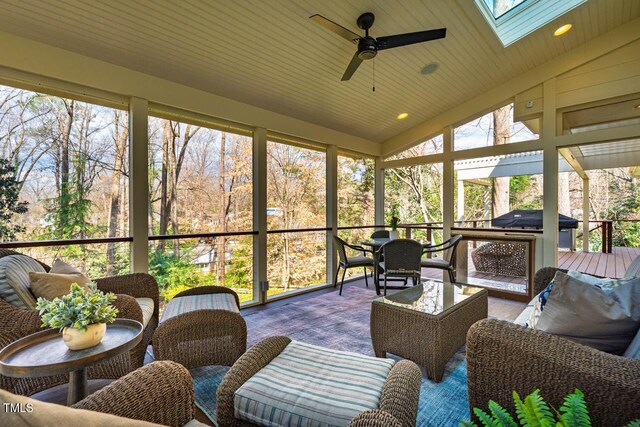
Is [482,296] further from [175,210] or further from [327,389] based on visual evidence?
[175,210]

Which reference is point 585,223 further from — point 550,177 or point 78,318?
point 78,318

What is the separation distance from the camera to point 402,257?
426 cm

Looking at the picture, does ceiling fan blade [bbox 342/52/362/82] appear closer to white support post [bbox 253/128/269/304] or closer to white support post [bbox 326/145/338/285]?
white support post [bbox 253/128/269/304]

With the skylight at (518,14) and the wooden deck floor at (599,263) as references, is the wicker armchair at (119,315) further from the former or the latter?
the wooden deck floor at (599,263)

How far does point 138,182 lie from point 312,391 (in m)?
2.91

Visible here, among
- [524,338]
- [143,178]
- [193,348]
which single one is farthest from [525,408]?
[143,178]

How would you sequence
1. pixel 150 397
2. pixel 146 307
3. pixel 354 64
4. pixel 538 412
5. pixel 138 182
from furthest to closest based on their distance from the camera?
pixel 138 182 → pixel 354 64 → pixel 146 307 → pixel 150 397 → pixel 538 412

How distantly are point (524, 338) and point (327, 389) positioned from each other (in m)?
0.86

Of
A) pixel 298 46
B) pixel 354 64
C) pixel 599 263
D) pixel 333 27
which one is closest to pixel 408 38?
pixel 354 64

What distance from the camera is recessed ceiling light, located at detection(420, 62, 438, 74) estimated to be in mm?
4002

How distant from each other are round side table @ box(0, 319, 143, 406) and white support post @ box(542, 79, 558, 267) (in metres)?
5.03

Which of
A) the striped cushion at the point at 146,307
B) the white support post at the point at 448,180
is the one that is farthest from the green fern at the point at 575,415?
the white support post at the point at 448,180

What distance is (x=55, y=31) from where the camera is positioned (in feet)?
8.32

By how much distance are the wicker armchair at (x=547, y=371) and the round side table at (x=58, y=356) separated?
5.54ft
